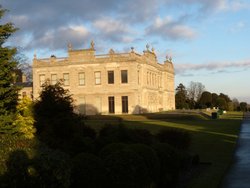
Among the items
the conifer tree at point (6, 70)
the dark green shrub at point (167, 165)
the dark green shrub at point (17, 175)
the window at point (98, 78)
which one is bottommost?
the dark green shrub at point (167, 165)

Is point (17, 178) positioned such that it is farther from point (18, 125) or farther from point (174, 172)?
point (18, 125)

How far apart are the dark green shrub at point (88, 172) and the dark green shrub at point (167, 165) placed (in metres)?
3.14

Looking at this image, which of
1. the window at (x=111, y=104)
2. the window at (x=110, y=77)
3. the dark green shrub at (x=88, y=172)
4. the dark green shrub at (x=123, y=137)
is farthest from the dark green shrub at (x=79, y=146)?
the window at (x=110, y=77)

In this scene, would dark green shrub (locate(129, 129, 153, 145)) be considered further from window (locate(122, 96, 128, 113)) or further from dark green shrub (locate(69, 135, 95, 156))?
window (locate(122, 96, 128, 113))

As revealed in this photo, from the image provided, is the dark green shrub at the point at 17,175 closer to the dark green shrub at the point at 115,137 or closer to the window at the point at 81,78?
the dark green shrub at the point at 115,137

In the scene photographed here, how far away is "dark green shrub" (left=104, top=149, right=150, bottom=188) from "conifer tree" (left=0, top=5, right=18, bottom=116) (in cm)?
582

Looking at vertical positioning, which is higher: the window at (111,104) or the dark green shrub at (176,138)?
the window at (111,104)

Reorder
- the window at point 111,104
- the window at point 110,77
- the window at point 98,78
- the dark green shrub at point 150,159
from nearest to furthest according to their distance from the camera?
the dark green shrub at point 150,159 → the window at point 111,104 → the window at point 110,77 → the window at point 98,78

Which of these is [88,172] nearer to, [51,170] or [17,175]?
[51,170]

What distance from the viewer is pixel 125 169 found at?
968cm

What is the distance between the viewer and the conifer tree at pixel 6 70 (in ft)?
46.0

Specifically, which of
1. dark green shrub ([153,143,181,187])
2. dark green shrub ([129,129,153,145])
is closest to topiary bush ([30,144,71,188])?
dark green shrub ([153,143,181,187])

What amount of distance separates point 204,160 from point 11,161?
12.4m

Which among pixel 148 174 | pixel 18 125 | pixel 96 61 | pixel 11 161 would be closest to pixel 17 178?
pixel 11 161
